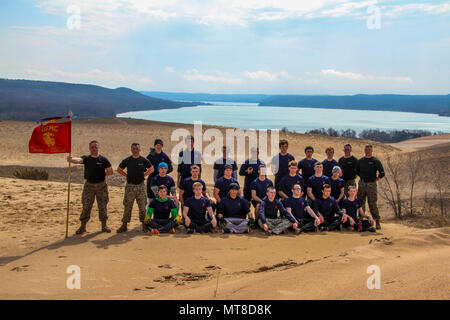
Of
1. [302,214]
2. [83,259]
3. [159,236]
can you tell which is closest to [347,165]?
[302,214]

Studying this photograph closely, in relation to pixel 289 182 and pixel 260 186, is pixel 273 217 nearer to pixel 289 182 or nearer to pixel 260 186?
pixel 260 186

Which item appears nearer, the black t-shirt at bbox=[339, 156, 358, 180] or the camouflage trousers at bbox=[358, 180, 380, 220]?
the camouflage trousers at bbox=[358, 180, 380, 220]

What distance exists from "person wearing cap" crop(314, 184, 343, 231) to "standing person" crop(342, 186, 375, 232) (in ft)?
0.49

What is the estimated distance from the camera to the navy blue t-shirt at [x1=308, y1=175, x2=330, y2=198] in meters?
9.05

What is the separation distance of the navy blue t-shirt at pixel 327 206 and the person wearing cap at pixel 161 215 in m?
3.10

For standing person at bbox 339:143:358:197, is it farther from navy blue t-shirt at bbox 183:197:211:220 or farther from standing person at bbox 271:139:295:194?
navy blue t-shirt at bbox 183:197:211:220

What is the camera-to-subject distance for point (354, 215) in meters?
8.89

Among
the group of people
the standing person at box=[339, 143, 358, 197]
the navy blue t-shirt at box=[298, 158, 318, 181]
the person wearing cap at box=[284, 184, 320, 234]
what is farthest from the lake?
the person wearing cap at box=[284, 184, 320, 234]

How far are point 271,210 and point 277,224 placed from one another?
0.32 metres

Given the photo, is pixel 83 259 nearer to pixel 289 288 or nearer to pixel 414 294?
pixel 289 288

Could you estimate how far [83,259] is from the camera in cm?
677

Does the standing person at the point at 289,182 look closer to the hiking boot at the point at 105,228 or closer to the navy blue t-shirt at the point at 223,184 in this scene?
the navy blue t-shirt at the point at 223,184

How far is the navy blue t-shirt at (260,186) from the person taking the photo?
29.7 feet

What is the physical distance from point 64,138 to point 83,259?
2912mm
